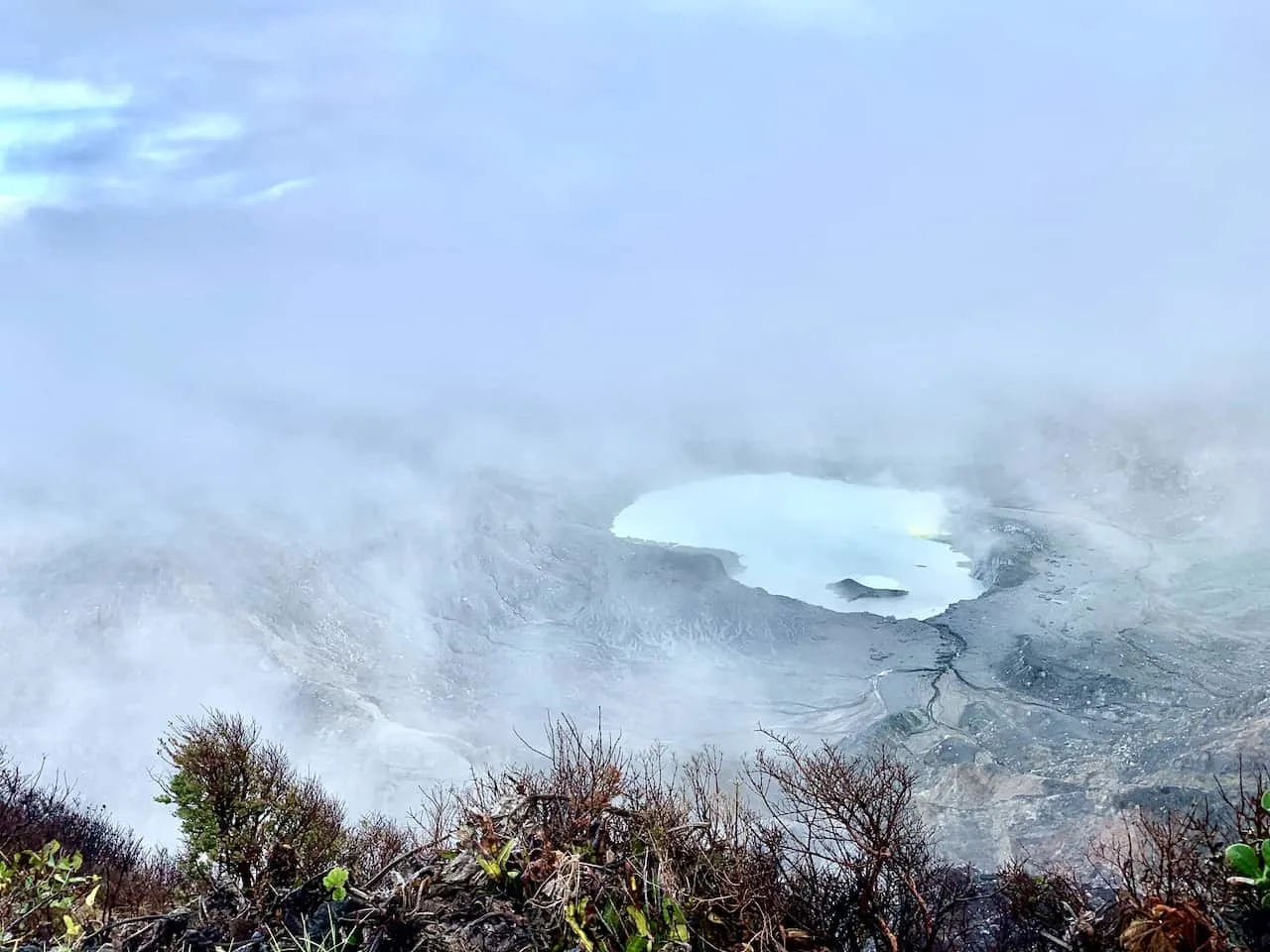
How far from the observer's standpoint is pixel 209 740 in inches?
861

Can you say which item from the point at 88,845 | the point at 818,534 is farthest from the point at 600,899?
the point at 818,534

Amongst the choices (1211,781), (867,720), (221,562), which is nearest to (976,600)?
(867,720)

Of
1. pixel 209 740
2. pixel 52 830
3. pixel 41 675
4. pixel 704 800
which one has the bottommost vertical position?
pixel 41 675

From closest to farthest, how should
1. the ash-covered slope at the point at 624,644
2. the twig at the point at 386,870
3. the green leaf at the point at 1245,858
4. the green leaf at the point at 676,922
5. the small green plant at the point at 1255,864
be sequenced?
the small green plant at the point at 1255,864 → the green leaf at the point at 1245,858 → the green leaf at the point at 676,922 → the twig at the point at 386,870 → the ash-covered slope at the point at 624,644

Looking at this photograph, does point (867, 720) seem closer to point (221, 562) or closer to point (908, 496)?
point (908, 496)

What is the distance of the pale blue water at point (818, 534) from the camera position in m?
59.3

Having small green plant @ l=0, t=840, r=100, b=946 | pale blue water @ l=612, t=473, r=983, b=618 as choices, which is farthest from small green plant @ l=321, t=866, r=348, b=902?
pale blue water @ l=612, t=473, r=983, b=618

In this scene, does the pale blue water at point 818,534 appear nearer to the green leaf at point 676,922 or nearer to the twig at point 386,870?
the green leaf at point 676,922

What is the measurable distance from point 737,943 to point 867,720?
37752 mm

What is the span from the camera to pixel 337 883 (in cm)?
941

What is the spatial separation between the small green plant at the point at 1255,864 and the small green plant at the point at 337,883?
28.2 ft

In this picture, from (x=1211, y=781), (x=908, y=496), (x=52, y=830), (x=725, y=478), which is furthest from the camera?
(x=725, y=478)

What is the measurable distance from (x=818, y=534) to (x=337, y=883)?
206ft

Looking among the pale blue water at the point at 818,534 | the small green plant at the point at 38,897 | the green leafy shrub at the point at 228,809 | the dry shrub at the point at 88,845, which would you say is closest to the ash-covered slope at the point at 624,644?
the pale blue water at the point at 818,534
